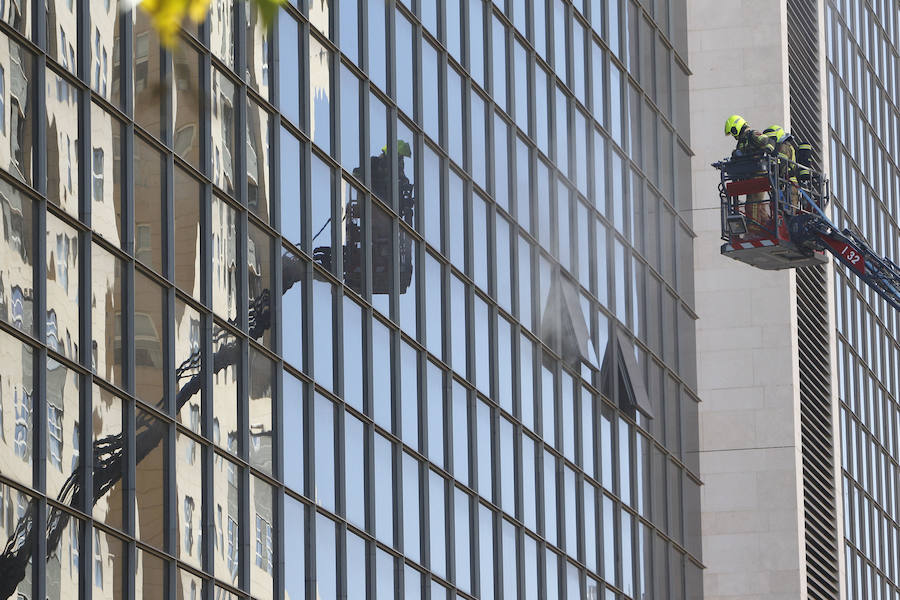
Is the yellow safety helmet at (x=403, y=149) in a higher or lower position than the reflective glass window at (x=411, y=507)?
higher

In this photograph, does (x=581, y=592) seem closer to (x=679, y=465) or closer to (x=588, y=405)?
(x=588, y=405)

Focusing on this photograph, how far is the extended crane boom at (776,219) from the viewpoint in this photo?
47875mm

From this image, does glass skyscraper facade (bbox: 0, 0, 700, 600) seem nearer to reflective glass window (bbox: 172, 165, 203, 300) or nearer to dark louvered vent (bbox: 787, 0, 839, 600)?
reflective glass window (bbox: 172, 165, 203, 300)

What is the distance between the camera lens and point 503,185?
51.4m

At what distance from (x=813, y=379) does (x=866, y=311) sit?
11885 millimetres

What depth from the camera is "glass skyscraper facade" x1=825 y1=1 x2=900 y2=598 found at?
267ft

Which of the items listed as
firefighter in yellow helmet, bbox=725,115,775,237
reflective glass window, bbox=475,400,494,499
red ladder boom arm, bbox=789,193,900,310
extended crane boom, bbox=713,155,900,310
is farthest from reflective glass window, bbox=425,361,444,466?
red ladder boom arm, bbox=789,193,900,310

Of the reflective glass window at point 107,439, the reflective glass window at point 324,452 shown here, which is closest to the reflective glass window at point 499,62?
the reflective glass window at point 324,452

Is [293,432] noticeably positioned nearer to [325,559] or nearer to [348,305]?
[325,559]

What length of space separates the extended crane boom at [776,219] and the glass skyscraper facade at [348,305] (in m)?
5.35

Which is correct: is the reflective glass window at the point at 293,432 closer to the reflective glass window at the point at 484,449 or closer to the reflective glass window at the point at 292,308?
the reflective glass window at the point at 292,308

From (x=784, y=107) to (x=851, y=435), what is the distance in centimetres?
1470

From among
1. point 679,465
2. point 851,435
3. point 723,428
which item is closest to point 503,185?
point 679,465

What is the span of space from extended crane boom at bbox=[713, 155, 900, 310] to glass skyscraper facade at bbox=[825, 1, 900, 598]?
29950 millimetres
